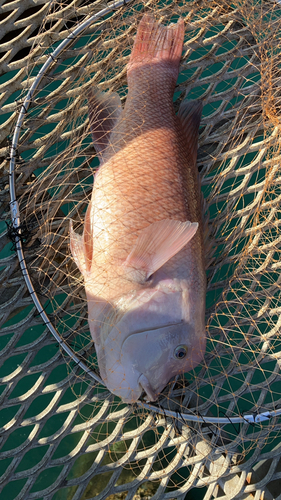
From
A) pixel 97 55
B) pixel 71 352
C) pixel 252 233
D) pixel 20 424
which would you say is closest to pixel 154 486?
pixel 20 424

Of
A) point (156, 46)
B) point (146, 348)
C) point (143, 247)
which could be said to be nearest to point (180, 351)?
point (146, 348)

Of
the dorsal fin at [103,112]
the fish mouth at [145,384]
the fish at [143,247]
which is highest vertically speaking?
the dorsal fin at [103,112]

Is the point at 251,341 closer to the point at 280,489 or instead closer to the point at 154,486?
the point at 280,489

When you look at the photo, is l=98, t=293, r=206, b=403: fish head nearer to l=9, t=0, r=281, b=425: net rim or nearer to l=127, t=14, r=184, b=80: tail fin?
l=9, t=0, r=281, b=425: net rim

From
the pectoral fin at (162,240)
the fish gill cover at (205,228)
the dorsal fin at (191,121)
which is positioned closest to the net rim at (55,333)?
the fish gill cover at (205,228)

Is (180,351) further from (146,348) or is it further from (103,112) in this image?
(103,112)

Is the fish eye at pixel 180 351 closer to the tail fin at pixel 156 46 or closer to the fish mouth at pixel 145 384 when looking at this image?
the fish mouth at pixel 145 384
